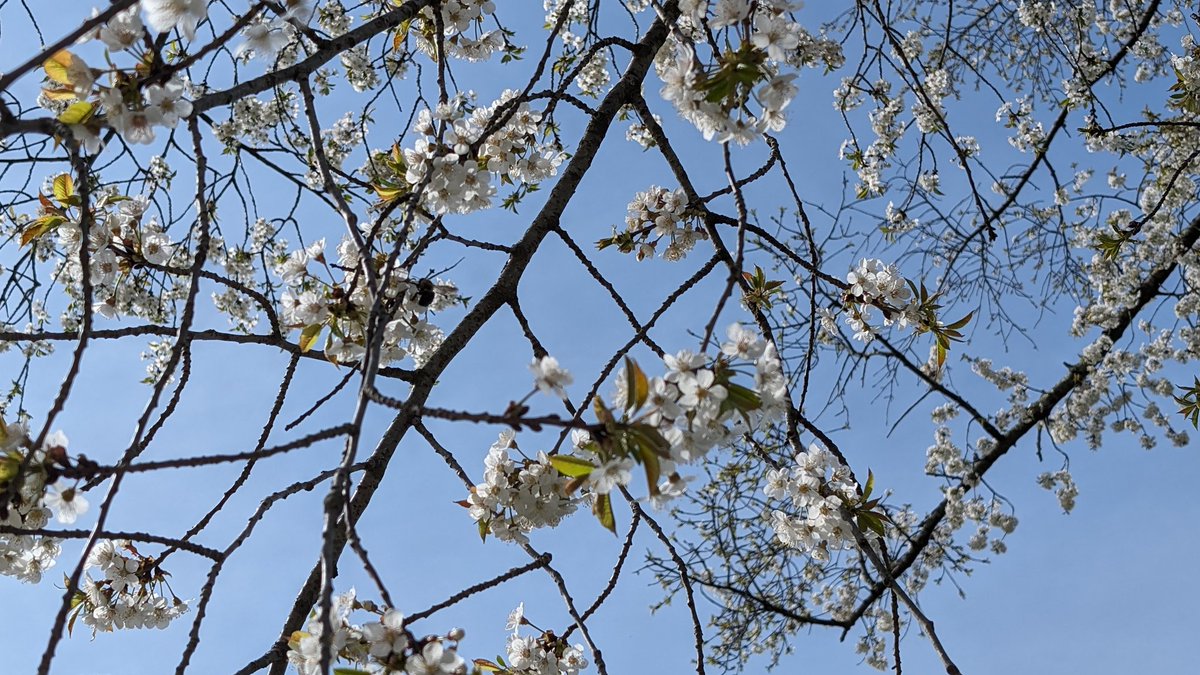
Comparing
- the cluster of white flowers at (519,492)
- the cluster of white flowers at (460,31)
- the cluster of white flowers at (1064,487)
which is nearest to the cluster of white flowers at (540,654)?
the cluster of white flowers at (519,492)

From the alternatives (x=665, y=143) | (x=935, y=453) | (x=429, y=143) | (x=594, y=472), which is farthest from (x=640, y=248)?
(x=935, y=453)

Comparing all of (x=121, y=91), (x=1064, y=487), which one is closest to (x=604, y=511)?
(x=121, y=91)

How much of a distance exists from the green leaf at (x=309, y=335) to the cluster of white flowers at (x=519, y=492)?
39 centimetres

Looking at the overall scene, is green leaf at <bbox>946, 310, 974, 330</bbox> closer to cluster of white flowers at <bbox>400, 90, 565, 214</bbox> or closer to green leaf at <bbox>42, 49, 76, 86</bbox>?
cluster of white flowers at <bbox>400, 90, 565, 214</bbox>

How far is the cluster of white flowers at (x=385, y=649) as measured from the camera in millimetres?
1181

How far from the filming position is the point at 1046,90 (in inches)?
201

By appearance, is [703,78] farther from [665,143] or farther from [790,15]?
[665,143]

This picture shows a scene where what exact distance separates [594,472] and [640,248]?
1.29 metres

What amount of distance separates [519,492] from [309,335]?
483mm

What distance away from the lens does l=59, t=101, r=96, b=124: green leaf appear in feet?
3.82

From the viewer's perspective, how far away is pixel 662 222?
92.7 inches

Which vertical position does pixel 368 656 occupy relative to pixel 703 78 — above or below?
below

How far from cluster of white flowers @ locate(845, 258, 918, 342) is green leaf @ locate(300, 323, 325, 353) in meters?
1.25

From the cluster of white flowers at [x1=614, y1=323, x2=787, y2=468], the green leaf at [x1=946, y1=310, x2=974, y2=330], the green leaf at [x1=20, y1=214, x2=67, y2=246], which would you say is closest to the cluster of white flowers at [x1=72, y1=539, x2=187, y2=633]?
the green leaf at [x1=20, y1=214, x2=67, y2=246]
